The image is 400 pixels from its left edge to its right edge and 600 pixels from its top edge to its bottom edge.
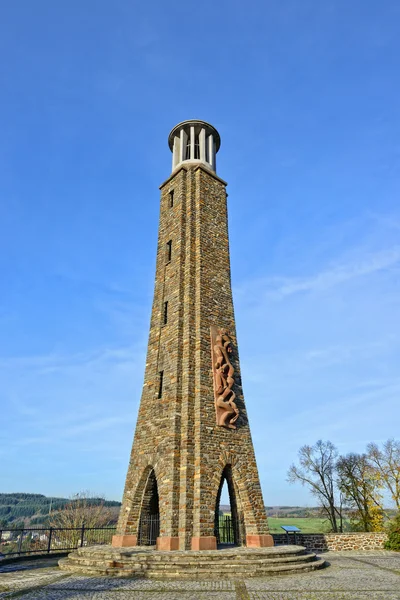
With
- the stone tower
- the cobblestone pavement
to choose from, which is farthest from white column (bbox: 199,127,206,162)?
the cobblestone pavement

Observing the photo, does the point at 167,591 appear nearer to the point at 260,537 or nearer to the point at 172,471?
the point at 172,471

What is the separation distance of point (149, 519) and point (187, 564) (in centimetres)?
429

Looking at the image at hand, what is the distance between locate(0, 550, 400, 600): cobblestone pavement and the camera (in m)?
7.29

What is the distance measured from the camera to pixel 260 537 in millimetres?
12680

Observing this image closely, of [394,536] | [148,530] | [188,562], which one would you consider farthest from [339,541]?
[188,562]

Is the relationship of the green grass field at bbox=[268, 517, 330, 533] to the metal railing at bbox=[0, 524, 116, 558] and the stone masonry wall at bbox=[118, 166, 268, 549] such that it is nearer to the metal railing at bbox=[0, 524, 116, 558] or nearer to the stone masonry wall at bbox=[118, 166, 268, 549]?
the metal railing at bbox=[0, 524, 116, 558]

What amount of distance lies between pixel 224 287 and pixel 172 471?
24.7 feet

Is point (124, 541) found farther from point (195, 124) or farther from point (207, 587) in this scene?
point (195, 124)

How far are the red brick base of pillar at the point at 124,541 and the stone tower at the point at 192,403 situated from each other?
0.03 metres

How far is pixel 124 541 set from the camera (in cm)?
1289

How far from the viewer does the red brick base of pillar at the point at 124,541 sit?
1287 cm

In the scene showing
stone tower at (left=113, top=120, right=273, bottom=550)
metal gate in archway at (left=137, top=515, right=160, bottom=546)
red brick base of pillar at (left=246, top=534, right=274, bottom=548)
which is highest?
→ stone tower at (left=113, top=120, right=273, bottom=550)

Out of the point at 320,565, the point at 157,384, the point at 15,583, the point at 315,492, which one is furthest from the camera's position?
the point at 315,492

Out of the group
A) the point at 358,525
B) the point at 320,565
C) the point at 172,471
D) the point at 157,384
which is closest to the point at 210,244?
the point at 157,384
